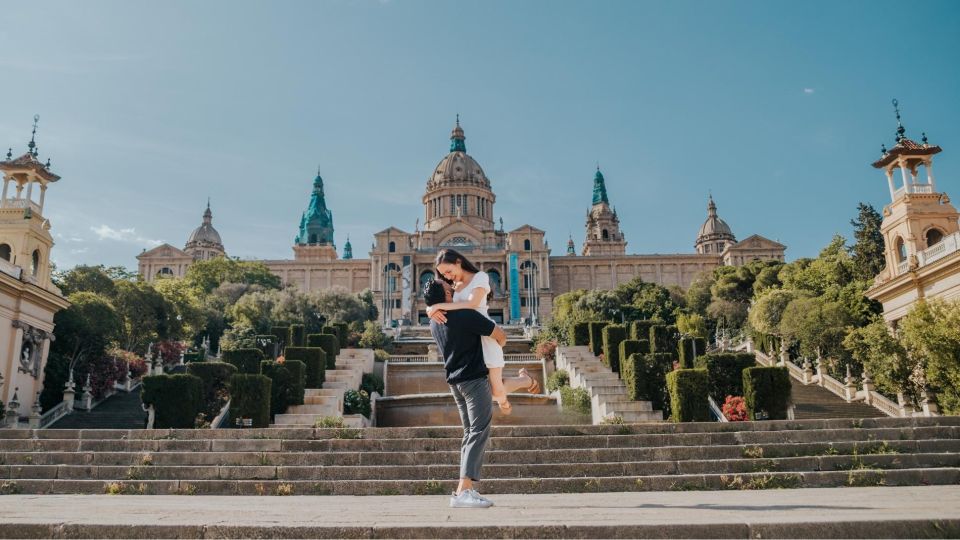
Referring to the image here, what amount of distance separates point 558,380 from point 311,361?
33.6 feet

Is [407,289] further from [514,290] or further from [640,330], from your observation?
[640,330]

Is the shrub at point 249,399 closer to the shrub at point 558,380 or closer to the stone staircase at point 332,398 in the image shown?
the stone staircase at point 332,398

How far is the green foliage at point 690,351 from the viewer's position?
23.9 meters

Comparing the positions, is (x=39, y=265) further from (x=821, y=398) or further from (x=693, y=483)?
(x=821, y=398)

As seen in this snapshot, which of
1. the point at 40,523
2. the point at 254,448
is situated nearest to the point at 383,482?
the point at 254,448

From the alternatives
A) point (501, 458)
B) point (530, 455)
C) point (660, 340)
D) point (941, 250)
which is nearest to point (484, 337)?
point (501, 458)

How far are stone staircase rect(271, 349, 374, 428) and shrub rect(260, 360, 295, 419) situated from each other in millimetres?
256

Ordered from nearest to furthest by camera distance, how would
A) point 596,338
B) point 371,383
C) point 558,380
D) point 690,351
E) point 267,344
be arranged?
point 690,351 < point 371,383 < point 558,380 < point 596,338 < point 267,344

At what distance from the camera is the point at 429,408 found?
82.5 feet

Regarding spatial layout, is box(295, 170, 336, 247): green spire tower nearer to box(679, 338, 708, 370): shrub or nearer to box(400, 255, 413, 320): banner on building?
box(400, 255, 413, 320): banner on building

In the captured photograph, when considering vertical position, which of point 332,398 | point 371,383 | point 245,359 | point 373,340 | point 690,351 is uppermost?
point 373,340

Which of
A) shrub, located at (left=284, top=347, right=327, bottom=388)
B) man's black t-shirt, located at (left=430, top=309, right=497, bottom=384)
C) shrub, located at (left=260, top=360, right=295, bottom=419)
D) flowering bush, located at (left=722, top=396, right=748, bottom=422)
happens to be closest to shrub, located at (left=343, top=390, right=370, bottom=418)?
shrub, located at (left=284, top=347, right=327, bottom=388)

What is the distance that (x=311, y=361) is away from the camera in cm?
2419

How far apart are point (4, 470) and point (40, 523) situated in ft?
17.6
